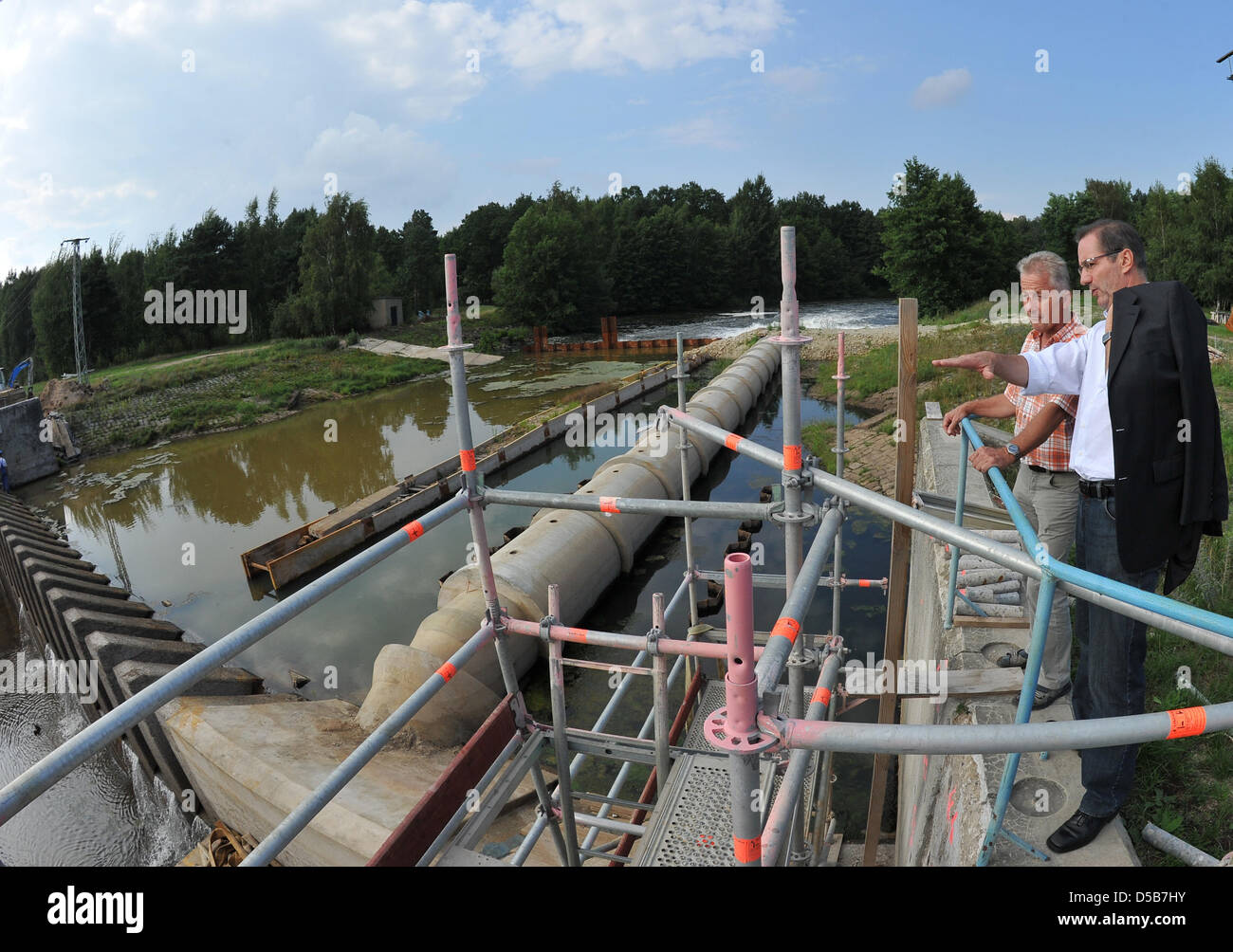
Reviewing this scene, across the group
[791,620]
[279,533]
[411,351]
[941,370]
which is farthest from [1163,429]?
[411,351]

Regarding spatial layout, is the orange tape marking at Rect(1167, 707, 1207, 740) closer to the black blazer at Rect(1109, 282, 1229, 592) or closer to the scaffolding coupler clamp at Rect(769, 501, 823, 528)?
the black blazer at Rect(1109, 282, 1229, 592)

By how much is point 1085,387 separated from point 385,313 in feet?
173

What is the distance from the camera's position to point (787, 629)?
1.84m

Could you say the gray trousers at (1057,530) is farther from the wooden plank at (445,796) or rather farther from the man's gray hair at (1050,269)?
the wooden plank at (445,796)

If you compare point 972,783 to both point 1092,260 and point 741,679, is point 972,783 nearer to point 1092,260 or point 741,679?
point 1092,260

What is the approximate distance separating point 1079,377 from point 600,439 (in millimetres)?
20681

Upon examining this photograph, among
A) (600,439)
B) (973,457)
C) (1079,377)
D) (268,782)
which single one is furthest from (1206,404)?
(600,439)

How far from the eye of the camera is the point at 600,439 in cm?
2356

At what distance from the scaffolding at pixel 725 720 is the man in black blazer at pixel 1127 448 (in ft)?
1.17

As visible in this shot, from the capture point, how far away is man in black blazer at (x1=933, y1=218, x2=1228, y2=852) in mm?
2562

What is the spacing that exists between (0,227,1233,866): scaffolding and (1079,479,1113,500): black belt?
0.29m

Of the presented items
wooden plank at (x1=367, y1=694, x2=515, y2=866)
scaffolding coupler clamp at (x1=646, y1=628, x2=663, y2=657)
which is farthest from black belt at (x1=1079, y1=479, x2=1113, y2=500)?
wooden plank at (x1=367, y1=694, x2=515, y2=866)

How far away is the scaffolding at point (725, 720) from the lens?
4.93ft
